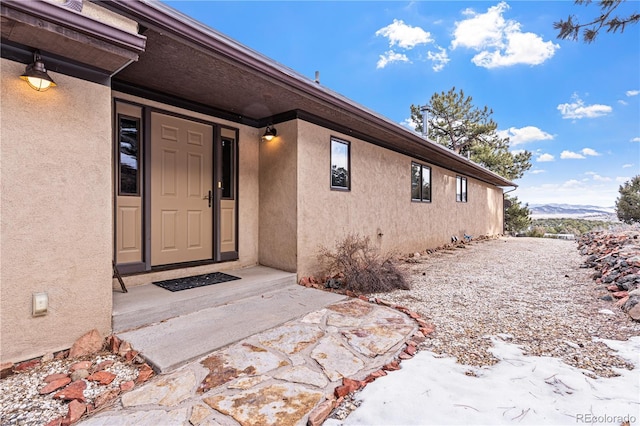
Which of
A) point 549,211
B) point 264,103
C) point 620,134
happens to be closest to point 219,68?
point 264,103

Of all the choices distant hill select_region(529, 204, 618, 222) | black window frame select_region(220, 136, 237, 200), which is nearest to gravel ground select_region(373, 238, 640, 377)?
black window frame select_region(220, 136, 237, 200)

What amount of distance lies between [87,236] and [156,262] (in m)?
1.45

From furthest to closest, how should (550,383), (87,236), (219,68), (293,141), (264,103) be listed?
(293,141)
(264,103)
(219,68)
(87,236)
(550,383)

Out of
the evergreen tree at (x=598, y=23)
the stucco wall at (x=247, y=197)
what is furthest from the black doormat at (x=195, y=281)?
the evergreen tree at (x=598, y=23)

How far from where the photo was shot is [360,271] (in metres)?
4.36

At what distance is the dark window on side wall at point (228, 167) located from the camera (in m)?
4.55

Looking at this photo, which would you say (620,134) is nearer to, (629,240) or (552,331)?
(629,240)

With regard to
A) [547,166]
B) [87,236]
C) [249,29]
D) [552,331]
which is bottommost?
[552,331]

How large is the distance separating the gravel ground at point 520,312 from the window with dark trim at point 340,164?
6.78 feet

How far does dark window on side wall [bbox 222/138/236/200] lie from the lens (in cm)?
455

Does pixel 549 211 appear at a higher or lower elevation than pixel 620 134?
lower

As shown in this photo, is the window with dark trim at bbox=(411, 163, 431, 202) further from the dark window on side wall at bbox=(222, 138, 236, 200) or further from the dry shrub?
the dark window on side wall at bbox=(222, 138, 236, 200)

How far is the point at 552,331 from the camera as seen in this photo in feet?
9.21

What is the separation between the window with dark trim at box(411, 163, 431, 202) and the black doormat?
5.42 m
